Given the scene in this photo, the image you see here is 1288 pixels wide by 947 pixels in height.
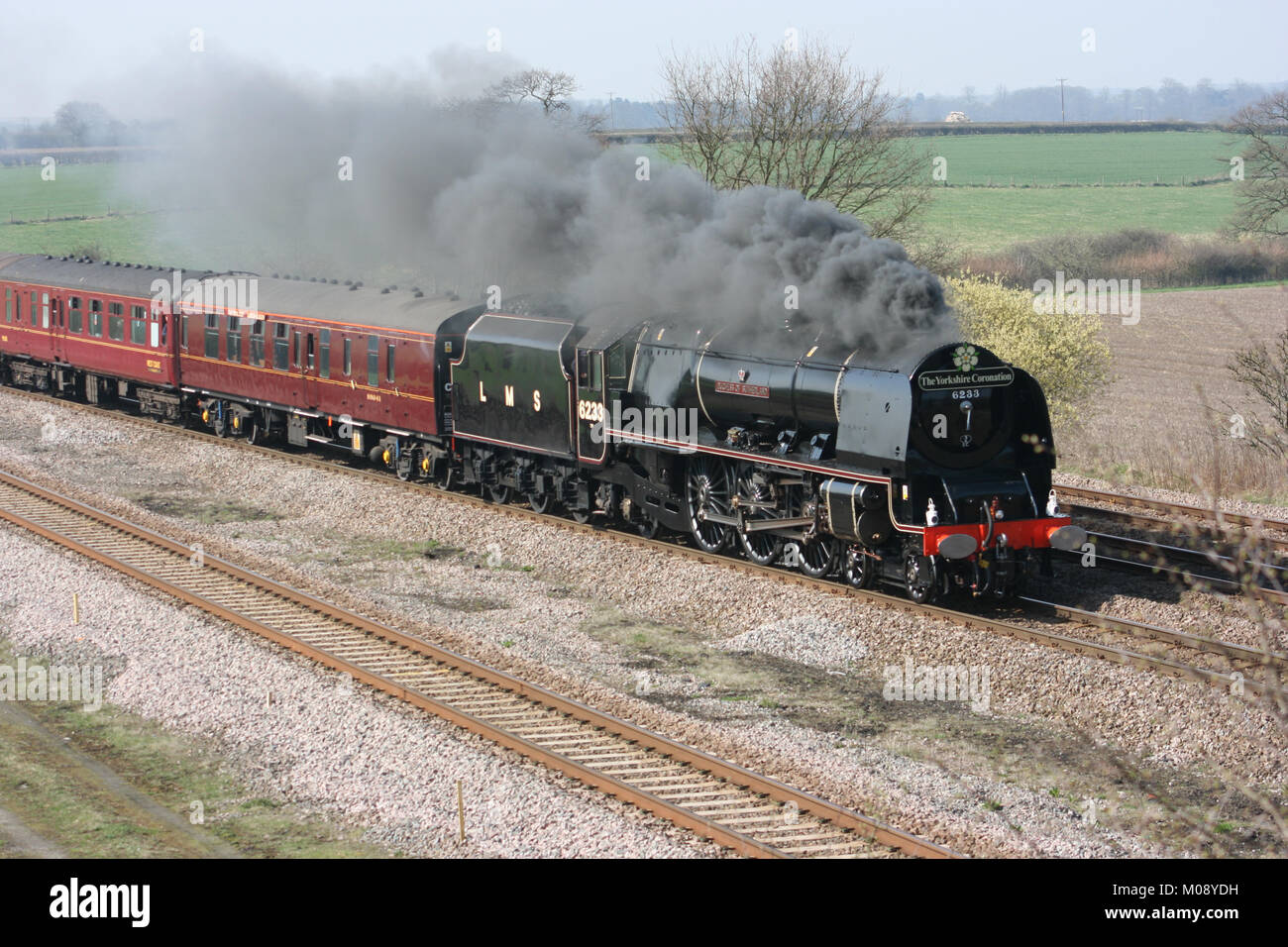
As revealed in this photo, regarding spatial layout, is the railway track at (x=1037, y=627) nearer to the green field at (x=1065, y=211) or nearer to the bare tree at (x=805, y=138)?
the bare tree at (x=805, y=138)

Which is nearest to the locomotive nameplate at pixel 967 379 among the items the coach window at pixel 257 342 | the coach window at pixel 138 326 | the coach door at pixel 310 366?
the coach door at pixel 310 366

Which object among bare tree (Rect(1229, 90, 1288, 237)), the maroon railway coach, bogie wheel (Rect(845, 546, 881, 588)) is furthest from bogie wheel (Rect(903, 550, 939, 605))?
bare tree (Rect(1229, 90, 1288, 237))

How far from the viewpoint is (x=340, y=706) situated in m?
12.3

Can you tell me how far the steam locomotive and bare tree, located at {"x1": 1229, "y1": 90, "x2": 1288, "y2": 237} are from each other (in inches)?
1264

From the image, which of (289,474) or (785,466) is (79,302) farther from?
(785,466)

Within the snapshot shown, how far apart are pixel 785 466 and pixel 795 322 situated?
176 centimetres

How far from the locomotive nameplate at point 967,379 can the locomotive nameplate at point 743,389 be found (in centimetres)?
230

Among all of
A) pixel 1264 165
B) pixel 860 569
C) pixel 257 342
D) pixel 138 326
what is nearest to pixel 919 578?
pixel 860 569

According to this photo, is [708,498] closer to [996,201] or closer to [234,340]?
[234,340]

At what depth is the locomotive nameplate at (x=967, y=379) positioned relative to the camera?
14.1 m

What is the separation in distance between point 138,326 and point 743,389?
18328 millimetres

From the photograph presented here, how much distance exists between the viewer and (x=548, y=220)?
2123cm

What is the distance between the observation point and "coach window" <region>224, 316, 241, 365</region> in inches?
1043

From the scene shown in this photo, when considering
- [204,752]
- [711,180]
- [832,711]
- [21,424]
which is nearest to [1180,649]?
[832,711]
